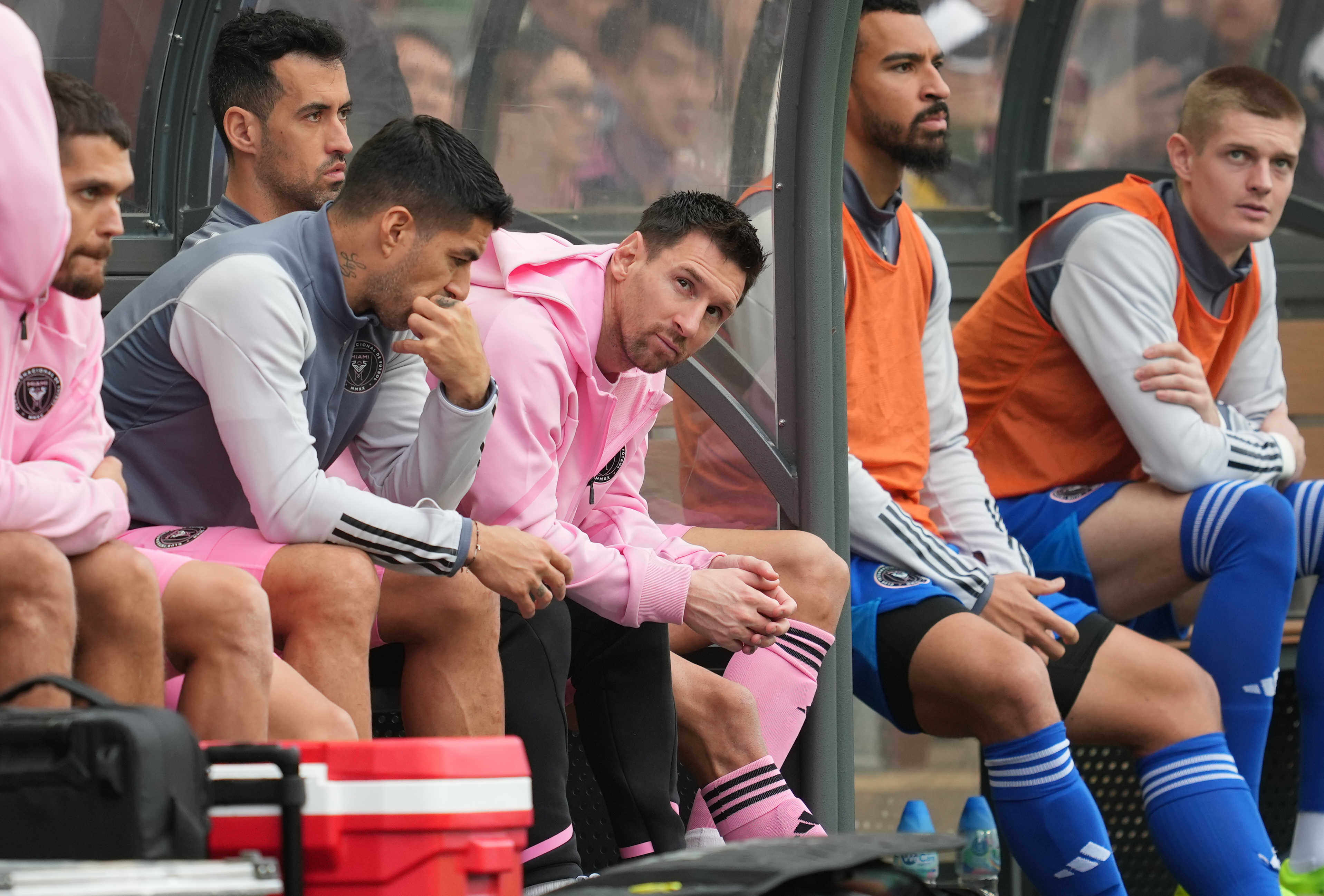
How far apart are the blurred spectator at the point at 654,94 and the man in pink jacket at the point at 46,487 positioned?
5.37ft

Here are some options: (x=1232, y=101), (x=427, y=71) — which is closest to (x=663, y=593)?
(x=427, y=71)

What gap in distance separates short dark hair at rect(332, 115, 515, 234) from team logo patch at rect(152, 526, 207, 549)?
554 millimetres

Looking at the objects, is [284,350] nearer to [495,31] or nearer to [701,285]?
[701,285]

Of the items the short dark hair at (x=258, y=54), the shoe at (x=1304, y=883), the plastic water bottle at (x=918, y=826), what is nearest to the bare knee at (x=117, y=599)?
the short dark hair at (x=258, y=54)

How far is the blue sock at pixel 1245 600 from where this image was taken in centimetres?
385

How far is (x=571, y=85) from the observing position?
151 inches

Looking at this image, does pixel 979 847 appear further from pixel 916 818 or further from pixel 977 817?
pixel 916 818

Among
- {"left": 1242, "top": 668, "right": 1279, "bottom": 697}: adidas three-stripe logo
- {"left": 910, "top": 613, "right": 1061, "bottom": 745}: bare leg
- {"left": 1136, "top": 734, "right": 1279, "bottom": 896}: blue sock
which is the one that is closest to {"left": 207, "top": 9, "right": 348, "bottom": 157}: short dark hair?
{"left": 910, "top": 613, "right": 1061, "bottom": 745}: bare leg

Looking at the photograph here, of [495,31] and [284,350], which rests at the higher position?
[495,31]

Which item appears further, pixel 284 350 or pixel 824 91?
pixel 824 91

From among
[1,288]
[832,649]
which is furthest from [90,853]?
[832,649]

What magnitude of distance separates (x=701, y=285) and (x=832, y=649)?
2.75ft

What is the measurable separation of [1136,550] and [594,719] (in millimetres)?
1678

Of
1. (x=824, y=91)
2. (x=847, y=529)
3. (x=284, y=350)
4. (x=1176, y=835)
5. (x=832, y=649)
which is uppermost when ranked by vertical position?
(x=824, y=91)
